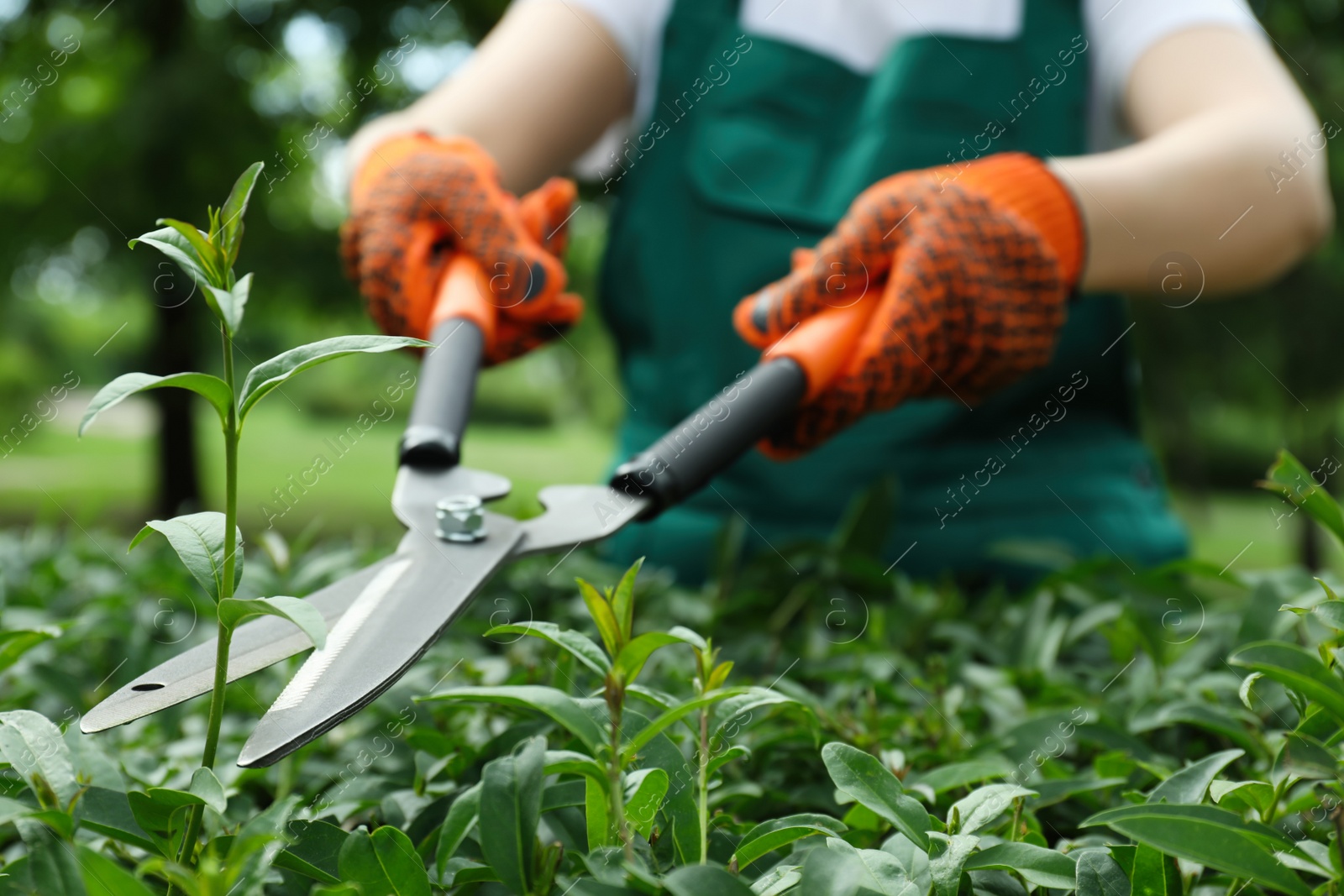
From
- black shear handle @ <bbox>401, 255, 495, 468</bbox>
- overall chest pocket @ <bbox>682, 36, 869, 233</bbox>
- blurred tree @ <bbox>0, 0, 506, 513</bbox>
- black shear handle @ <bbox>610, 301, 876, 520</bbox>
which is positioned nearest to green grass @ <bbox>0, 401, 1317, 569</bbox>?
blurred tree @ <bbox>0, 0, 506, 513</bbox>

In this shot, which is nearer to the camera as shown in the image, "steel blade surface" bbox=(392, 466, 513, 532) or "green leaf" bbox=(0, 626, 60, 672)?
"green leaf" bbox=(0, 626, 60, 672)

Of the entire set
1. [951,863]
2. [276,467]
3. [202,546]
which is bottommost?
[276,467]

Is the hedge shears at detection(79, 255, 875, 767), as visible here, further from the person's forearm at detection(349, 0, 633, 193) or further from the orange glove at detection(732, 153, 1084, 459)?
the person's forearm at detection(349, 0, 633, 193)

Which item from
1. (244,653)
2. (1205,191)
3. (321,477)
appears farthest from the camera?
(321,477)

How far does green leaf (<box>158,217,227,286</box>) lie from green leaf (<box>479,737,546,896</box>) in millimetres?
263

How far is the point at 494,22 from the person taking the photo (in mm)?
5098

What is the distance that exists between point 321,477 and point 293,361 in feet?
26.7

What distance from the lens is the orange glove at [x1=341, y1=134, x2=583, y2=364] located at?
1.17m

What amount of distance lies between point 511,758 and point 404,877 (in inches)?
2.7

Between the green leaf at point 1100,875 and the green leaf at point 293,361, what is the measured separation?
0.39 m

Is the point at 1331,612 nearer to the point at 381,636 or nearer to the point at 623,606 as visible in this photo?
the point at 623,606

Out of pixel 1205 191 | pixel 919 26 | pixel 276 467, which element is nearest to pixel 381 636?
pixel 1205 191

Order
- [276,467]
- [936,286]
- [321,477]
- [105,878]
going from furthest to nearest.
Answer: [276,467] → [321,477] → [936,286] → [105,878]

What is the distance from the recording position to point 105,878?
381mm
